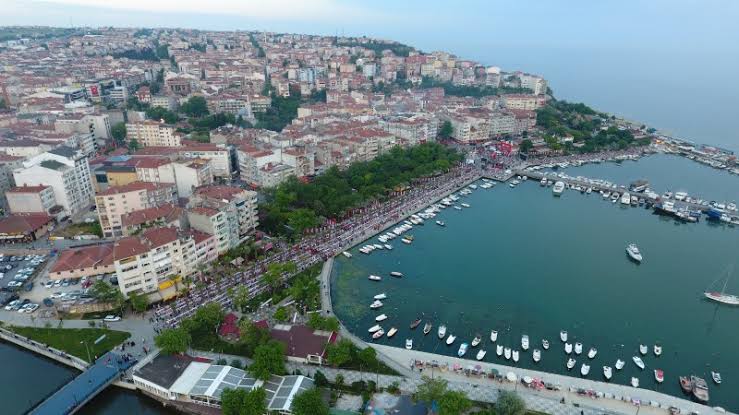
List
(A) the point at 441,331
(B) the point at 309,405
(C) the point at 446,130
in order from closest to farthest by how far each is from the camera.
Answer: (B) the point at 309,405 → (A) the point at 441,331 → (C) the point at 446,130

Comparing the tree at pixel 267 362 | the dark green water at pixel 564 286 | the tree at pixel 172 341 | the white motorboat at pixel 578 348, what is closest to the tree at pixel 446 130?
the dark green water at pixel 564 286

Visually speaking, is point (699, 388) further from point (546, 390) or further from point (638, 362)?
point (546, 390)

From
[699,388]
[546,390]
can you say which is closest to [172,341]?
[546,390]

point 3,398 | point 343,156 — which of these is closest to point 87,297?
point 3,398

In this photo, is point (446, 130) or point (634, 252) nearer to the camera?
→ point (634, 252)

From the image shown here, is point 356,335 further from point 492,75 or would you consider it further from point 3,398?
point 492,75

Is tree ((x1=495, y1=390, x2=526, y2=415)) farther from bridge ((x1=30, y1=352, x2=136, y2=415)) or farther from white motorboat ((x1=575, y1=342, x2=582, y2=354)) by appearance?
bridge ((x1=30, y1=352, x2=136, y2=415))

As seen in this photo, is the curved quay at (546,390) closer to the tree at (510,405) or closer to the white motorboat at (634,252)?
the tree at (510,405)
